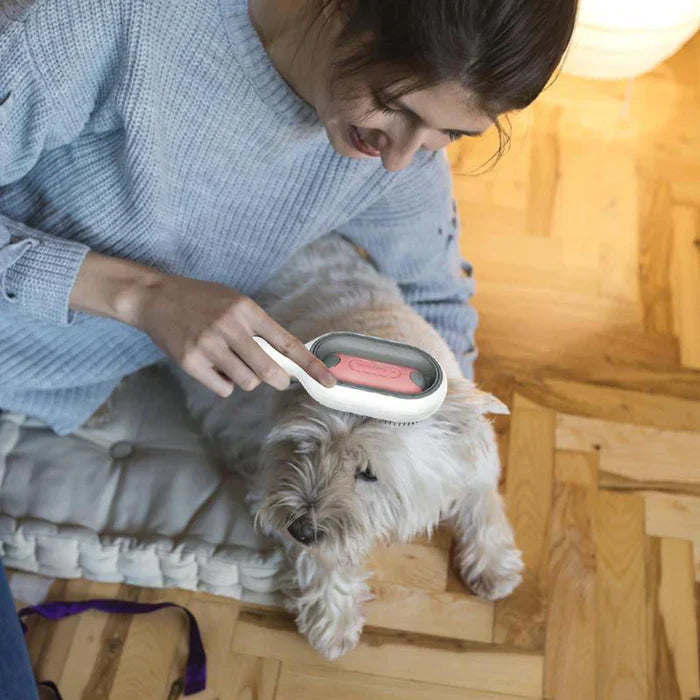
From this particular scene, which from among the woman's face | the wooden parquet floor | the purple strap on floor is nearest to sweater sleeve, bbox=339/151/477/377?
the wooden parquet floor

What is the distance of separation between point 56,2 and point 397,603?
3.46 ft

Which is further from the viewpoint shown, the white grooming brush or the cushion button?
the cushion button

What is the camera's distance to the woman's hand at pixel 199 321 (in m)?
1.02

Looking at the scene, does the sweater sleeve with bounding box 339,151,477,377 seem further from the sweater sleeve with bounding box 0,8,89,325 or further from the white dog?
the sweater sleeve with bounding box 0,8,89,325

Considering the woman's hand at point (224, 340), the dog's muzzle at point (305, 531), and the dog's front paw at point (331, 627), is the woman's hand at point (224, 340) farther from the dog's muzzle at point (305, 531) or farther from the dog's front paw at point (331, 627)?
the dog's front paw at point (331, 627)

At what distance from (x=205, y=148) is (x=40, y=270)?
0.90 ft

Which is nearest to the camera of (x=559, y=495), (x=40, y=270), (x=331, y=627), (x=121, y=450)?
(x=40, y=270)

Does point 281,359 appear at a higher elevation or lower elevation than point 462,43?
lower

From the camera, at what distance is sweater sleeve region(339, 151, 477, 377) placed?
1.38 m

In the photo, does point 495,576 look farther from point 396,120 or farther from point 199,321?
point 396,120

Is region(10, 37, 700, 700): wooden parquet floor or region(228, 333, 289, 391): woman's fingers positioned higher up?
region(228, 333, 289, 391): woman's fingers

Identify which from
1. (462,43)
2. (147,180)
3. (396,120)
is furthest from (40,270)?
(462,43)

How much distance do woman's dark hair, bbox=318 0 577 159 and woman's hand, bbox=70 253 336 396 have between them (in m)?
0.33

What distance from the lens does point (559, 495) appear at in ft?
5.18
